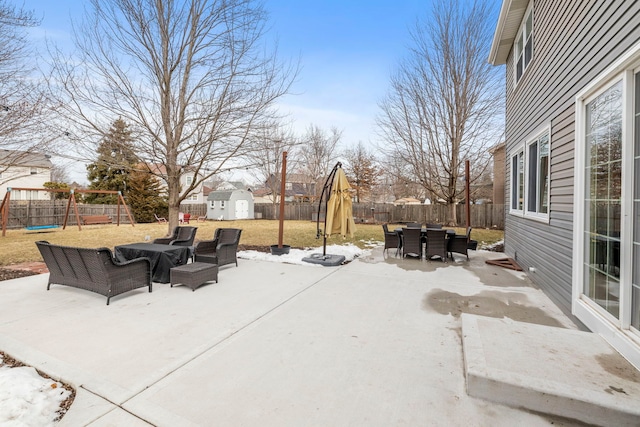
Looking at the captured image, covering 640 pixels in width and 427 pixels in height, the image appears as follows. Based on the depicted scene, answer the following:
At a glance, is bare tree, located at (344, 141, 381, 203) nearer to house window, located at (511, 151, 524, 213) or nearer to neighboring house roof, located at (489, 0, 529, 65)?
neighboring house roof, located at (489, 0, 529, 65)

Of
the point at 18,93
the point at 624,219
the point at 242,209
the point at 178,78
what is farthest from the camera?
the point at 242,209

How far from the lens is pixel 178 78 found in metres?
9.09

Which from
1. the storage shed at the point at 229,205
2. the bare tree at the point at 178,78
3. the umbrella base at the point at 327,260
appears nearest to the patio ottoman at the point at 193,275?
the umbrella base at the point at 327,260

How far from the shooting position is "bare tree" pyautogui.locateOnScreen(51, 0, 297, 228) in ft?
26.2

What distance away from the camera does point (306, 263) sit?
723 cm

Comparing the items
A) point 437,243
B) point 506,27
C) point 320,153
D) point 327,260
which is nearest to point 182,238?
point 327,260

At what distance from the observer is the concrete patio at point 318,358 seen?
6.61 ft

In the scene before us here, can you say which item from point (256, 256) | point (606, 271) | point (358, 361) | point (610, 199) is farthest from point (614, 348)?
point (256, 256)

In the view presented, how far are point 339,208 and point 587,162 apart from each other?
178 inches

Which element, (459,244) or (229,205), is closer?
(459,244)

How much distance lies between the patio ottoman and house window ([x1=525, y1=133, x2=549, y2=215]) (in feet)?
18.8

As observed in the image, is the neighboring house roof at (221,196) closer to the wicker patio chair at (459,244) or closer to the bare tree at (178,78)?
the bare tree at (178,78)

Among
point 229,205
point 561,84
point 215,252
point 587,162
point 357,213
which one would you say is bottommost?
point 215,252

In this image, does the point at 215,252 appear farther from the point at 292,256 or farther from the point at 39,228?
the point at 39,228
